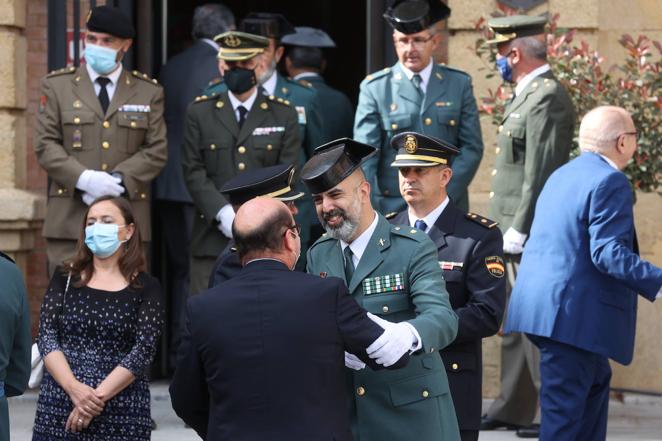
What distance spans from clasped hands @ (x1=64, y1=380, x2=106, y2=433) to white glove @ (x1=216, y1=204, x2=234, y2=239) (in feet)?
5.33

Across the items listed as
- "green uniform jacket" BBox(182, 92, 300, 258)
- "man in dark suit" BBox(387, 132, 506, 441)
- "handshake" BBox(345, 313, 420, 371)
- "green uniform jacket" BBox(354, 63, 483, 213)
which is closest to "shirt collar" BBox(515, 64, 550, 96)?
"green uniform jacket" BBox(354, 63, 483, 213)

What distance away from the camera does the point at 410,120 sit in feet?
24.0

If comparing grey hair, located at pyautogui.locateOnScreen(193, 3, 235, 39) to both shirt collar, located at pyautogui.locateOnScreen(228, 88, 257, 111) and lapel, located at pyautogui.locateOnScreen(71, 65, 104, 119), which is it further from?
lapel, located at pyautogui.locateOnScreen(71, 65, 104, 119)

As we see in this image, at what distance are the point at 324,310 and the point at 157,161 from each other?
3615mm

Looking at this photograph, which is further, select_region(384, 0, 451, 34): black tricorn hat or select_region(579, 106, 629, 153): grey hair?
select_region(384, 0, 451, 34): black tricorn hat

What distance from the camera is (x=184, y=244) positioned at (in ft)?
27.2

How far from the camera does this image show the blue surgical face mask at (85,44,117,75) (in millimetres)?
7461

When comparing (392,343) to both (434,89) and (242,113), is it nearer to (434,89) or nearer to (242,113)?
(434,89)

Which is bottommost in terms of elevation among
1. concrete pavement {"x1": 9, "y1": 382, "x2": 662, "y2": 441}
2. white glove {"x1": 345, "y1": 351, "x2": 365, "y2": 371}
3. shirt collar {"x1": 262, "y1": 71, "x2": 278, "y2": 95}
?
concrete pavement {"x1": 9, "y1": 382, "x2": 662, "y2": 441}

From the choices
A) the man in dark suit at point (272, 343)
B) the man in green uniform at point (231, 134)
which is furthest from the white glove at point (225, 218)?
the man in dark suit at point (272, 343)

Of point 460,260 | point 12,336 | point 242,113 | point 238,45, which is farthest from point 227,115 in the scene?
point 12,336

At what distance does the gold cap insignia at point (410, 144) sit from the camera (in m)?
5.23

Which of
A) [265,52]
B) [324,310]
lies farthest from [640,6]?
[324,310]

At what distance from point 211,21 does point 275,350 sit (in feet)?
15.4
